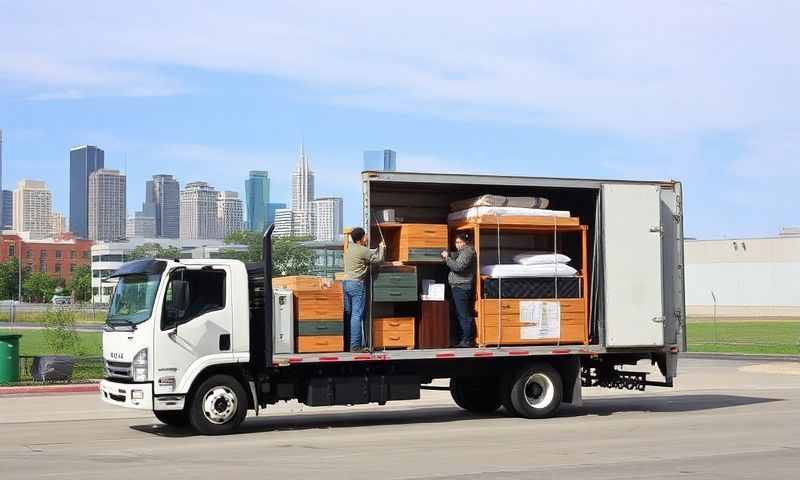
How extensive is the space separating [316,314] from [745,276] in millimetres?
92123

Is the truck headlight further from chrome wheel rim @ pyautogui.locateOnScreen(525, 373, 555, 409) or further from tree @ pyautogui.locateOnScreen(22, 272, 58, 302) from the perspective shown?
tree @ pyautogui.locateOnScreen(22, 272, 58, 302)

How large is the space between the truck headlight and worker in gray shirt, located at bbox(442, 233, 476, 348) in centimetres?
491

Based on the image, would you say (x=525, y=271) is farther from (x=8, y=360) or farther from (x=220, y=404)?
(x=8, y=360)

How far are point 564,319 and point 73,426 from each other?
7936 millimetres

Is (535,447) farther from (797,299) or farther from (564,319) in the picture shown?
(797,299)

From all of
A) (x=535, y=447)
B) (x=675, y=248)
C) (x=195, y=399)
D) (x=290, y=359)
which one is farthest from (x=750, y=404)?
(x=195, y=399)

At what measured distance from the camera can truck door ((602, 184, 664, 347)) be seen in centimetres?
1844

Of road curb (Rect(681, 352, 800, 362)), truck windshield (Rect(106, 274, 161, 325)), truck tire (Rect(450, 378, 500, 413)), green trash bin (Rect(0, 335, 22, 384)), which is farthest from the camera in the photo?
road curb (Rect(681, 352, 800, 362))

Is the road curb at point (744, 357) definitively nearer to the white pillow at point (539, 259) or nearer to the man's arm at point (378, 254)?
the white pillow at point (539, 259)

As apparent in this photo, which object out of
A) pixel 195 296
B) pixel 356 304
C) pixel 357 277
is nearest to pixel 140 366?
pixel 195 296

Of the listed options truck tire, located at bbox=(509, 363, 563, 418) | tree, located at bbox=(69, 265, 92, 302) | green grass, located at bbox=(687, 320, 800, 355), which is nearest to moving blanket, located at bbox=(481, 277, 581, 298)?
truck tire, located at bbox=(509, 363, 563, 418)

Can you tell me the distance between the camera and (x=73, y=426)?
1717cm

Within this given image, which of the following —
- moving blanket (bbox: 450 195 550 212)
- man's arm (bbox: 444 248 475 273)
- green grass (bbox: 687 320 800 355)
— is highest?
moving blanket (bbox: 450 195 550 212)

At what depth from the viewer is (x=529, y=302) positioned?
17.9 meters
